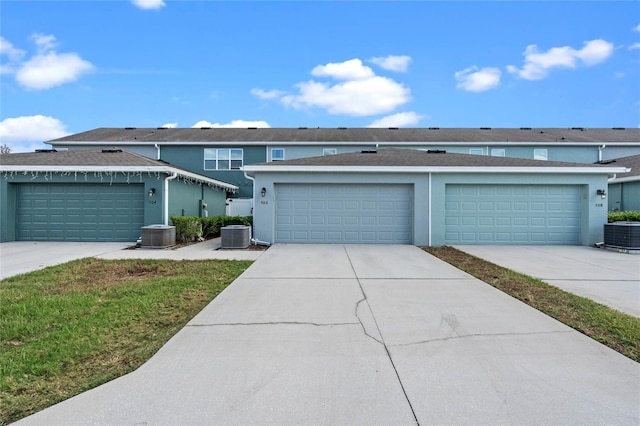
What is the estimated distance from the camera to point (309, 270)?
7.06 m

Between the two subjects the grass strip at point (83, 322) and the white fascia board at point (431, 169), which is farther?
the white fascia board at point (431, 169)

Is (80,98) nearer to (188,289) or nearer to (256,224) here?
(256,224)

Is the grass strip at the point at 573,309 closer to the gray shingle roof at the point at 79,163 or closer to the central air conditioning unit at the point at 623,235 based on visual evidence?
the central air conditioning unit at the point at 623,235

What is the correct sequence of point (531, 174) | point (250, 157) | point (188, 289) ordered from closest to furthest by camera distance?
point (188, 289) → point (531, 174) → point (250, 157)

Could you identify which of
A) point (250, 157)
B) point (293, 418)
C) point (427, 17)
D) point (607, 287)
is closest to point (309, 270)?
point (293, 418)

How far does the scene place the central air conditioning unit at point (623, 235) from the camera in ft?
32.6

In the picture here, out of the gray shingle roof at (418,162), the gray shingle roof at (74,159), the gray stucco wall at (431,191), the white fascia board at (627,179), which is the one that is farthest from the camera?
the white fascia board at (627,179)

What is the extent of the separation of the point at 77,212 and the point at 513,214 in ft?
53.3

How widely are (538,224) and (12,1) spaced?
17532mm

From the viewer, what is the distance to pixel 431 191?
37.2 ft

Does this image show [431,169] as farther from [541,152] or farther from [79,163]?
[541,152]

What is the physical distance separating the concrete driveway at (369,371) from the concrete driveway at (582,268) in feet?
5.82

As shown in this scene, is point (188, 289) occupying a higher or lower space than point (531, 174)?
lower

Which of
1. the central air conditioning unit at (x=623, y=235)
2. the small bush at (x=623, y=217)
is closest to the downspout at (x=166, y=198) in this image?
the central air conditioning unit at (x=623, y=235)
